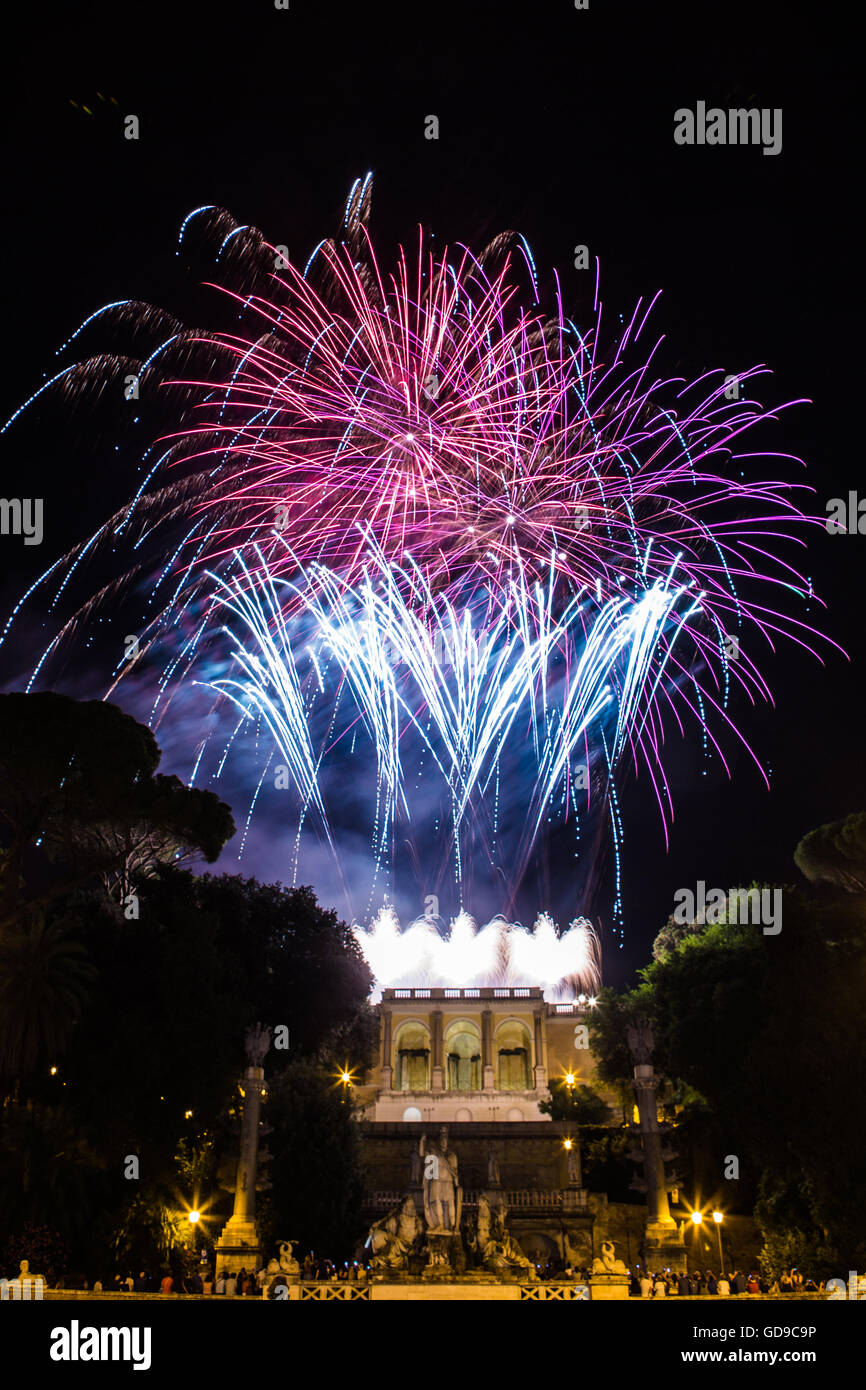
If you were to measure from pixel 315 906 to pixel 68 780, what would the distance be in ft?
55.2

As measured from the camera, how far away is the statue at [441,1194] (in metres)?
27.3

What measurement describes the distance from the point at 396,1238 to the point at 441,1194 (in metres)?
1.56

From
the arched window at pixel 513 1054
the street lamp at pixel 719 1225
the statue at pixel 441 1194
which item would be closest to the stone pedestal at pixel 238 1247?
the statue at pixel 441 1194

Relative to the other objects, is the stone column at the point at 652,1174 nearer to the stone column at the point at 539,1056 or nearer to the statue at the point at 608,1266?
the statue at the point at 608,1266

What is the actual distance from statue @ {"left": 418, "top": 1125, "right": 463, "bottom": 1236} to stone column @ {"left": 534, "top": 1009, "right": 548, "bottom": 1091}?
41.4 metres

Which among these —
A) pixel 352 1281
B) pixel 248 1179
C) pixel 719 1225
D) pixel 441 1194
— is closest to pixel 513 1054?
pixel 719 1225

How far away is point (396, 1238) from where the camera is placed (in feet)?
88.4

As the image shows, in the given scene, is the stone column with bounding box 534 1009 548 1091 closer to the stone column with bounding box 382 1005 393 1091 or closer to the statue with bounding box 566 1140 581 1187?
the stone column with bounding box 382 1005 393 1091

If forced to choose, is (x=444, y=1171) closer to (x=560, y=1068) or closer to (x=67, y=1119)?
(x=67, y=1119)

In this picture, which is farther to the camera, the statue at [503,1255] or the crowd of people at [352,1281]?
the statue at [503,1255]

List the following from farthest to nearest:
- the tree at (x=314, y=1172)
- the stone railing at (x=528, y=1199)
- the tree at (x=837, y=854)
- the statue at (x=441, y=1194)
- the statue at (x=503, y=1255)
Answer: the tree at (x=837, y=854)
the stone railing at (x=528, y=1199)
the tree at (x=314, y=1172)
the statue at (x=441, y=1194)
the statue at (x=503, y=1255)

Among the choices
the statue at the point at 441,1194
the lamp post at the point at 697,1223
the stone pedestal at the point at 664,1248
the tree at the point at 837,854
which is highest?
the tree at the point at 837,854

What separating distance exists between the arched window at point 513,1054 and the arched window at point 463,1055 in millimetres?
1583

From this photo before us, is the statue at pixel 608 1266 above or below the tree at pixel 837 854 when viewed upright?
below
